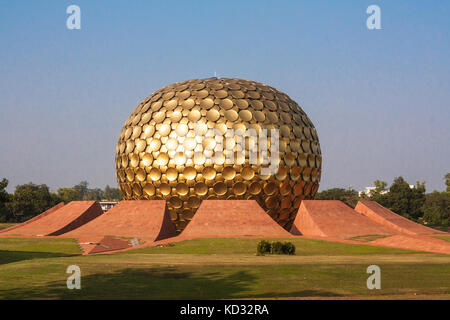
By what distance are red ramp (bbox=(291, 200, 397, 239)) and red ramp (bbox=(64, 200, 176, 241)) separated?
7.34 m

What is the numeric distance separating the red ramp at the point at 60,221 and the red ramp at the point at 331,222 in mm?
12578

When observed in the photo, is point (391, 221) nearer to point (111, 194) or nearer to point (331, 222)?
point (331, 222)

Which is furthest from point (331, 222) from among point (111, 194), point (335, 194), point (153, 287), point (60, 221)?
point (111, 194)

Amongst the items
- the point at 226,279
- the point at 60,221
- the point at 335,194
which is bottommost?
the point at 335,194

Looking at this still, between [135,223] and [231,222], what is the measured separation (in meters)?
5.07

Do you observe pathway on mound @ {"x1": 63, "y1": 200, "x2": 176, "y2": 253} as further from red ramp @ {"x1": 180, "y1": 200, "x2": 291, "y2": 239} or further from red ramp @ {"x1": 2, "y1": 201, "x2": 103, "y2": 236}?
red ramp @ {"x1": 2, "y1": 201, "x2": 103, "y2": 236}

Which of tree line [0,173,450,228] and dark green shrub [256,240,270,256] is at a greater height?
dark green shrub [256,240,270,256]

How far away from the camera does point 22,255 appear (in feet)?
62.3

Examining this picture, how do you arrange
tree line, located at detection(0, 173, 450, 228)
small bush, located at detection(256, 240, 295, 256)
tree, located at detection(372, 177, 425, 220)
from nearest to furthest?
1. small bush, located at detection(256, 240, 295, 256)
2. tree line, located at detection(0, 173, 450, 228)
3. tree, located at detection(372, 177, 425, 220)

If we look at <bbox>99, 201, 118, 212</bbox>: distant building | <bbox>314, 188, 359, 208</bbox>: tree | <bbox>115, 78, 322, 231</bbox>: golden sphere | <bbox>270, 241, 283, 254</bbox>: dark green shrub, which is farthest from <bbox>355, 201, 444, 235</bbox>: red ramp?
<bbox>99, 201, 118, 212</bbox>: distant building

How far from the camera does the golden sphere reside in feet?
90.4

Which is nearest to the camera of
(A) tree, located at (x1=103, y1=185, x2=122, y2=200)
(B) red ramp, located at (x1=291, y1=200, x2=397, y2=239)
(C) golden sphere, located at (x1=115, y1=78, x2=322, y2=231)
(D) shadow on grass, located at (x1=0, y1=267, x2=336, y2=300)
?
(D) shadow on grass, located at (x1=0, y1=267, x2=336, y2=300)

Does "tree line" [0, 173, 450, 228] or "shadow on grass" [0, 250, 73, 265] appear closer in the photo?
"shadow on grass" [0, 250, 73, 265]
